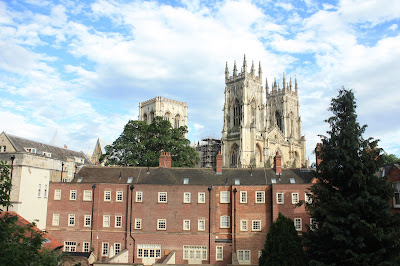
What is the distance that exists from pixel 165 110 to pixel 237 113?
84.2 ft

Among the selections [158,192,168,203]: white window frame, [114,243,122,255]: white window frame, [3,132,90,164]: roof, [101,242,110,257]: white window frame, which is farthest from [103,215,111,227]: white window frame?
[3,132,90,164]: roof

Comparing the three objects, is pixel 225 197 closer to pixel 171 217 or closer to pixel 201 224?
pixel 201 224

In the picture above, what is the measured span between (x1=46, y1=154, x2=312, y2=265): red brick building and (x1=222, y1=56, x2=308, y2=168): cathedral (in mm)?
49667

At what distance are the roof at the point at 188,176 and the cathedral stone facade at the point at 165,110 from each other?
238 feet

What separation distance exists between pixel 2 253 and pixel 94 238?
2456cm

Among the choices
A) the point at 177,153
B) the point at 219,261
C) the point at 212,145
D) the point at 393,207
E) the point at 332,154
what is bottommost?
the point at 219,261

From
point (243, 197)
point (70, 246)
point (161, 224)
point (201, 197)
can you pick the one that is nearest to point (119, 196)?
point (161, 224)

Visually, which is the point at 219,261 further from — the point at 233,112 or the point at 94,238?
the point at 233,112

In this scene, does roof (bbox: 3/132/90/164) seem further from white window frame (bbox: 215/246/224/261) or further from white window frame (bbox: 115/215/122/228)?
white window frame (bbox: 215/246/224/261)

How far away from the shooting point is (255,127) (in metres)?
92.1

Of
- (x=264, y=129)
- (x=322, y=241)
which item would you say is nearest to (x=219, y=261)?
(x=322, y=241)

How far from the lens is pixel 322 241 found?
22.5m

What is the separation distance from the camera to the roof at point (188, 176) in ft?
122

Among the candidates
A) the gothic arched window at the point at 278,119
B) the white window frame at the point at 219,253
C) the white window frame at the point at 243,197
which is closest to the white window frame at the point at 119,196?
the white window frame at the point at 219,253
